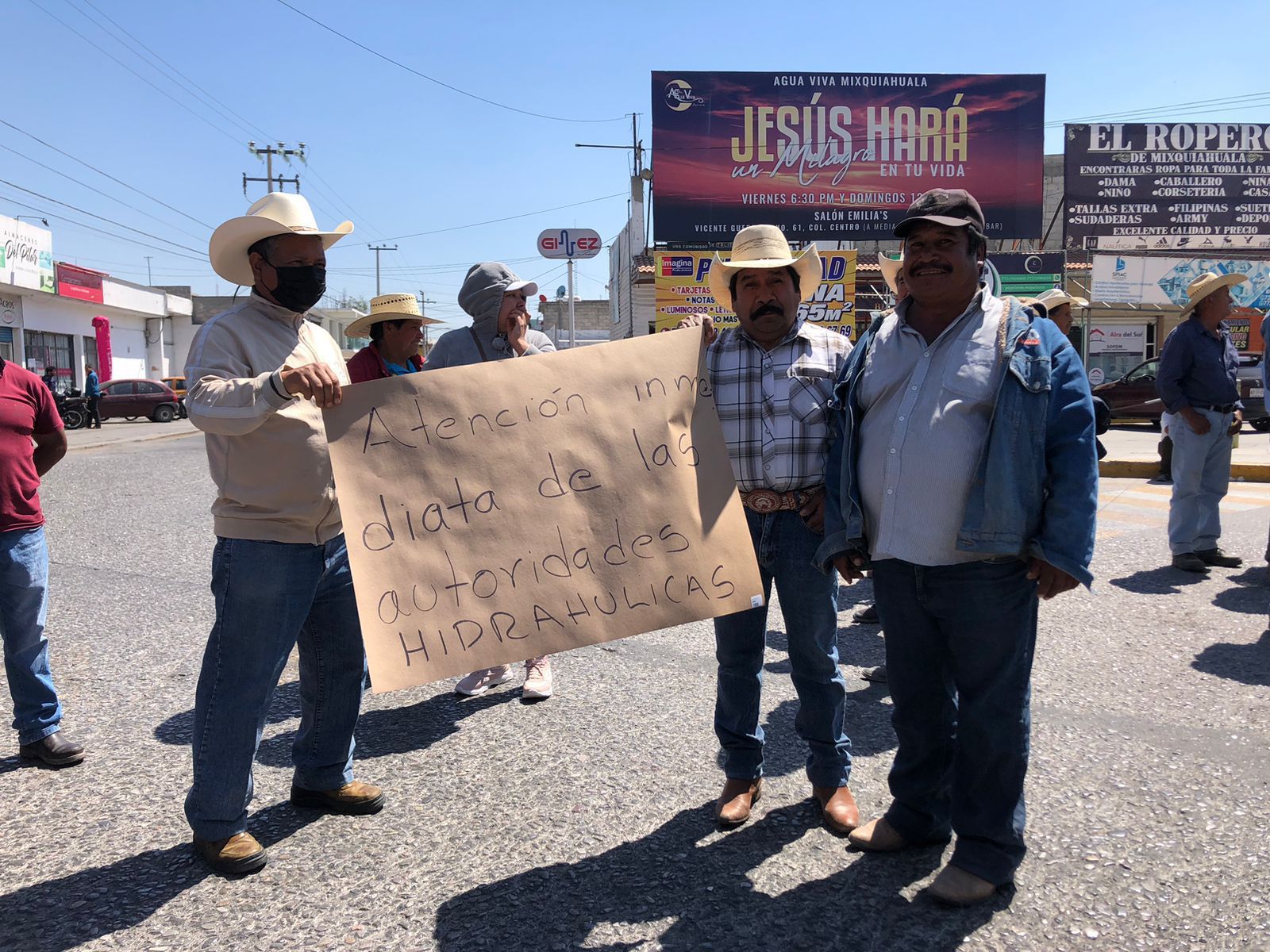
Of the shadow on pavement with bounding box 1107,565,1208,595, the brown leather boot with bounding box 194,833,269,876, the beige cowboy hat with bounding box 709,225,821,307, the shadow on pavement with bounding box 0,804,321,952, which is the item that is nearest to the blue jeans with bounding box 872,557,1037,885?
the beige cowboy hat with bounding box 709,225,821,307

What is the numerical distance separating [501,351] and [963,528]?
7.83 ft

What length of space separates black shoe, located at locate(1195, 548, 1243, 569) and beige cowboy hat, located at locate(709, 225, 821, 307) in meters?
5.26

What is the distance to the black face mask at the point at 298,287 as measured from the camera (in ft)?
9.54

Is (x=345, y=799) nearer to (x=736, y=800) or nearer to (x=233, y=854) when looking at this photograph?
(x=233, y=854)

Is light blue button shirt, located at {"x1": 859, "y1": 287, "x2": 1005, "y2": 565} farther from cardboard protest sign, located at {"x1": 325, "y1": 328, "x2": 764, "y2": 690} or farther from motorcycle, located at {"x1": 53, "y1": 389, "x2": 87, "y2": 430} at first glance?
motorcycle, located at {"x1": 53, "y1": 389, "x2": 87, "y2": 430}

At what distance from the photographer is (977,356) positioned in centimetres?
256

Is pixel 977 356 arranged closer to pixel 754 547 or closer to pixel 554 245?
pixel 754 547

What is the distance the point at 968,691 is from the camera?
2699mm

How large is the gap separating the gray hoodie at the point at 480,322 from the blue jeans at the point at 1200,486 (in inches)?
207

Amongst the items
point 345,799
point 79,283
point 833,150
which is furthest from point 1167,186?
point 79,283

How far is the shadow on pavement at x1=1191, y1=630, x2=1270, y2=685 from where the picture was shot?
4535 millimetres

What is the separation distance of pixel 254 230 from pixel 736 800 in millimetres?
2434

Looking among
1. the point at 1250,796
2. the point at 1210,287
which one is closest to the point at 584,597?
the point at 1250,796

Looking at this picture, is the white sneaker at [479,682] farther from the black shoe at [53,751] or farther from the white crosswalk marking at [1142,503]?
the white crosswalk marking at [1142,503]
